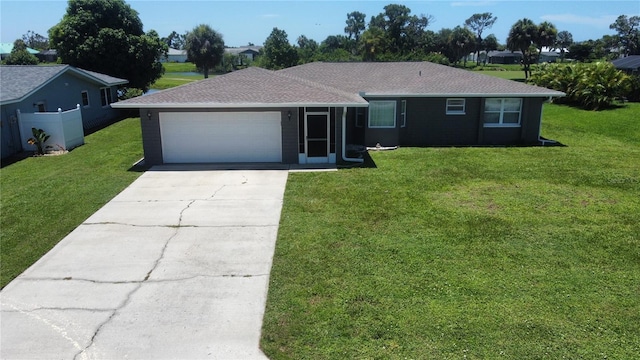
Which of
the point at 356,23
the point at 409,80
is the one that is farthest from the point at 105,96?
the point at 356,23

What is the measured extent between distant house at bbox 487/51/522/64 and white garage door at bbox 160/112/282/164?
340 ft

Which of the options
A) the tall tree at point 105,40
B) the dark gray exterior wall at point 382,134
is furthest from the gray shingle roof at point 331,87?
the tall tree at point 105,40

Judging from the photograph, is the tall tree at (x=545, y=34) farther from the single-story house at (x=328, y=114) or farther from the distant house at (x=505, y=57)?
the distant house at (x=505, y=57)

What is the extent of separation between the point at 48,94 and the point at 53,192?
35.4 feet

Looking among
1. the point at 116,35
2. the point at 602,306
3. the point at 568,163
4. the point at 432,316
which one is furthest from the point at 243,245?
the point at 116,35

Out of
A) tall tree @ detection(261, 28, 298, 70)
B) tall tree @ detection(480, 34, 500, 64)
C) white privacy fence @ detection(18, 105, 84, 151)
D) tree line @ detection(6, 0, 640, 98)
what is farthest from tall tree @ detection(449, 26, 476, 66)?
white privacy fence @ detection(18, 105, 84, 151)

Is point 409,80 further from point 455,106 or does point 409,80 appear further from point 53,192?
point 53,192

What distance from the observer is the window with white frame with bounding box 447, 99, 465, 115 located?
781 inches

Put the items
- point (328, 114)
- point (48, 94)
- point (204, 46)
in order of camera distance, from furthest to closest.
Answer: point (204, 46) → point (48, 94) → point (328, 114)

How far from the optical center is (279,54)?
58.6 m

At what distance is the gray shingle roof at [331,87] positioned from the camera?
15.8 meters

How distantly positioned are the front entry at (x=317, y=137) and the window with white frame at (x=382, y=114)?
3590 mm

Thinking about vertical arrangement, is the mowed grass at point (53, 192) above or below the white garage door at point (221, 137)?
below

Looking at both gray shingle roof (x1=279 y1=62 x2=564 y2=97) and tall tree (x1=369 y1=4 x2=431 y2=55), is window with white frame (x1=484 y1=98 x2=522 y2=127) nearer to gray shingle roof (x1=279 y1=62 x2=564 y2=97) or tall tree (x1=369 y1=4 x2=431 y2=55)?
gray shingle roof (x1=279 y1=62 x2=564 y2=97)
